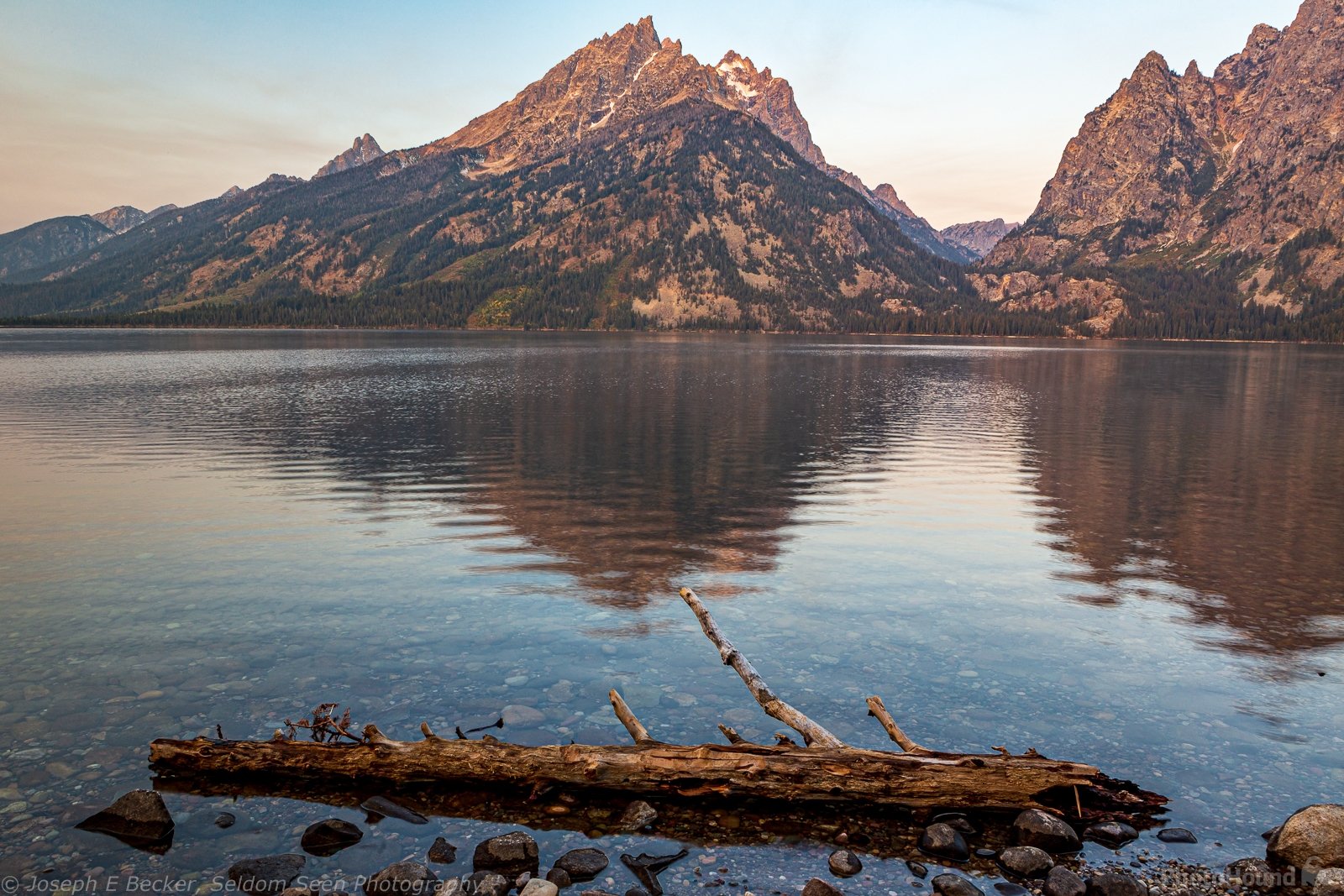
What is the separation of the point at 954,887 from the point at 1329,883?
15.6ft

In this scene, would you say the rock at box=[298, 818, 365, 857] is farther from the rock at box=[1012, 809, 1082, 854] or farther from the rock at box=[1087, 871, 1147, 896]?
the rock at box=[1087, 871, 1147, 896]

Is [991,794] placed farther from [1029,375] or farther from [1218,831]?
[1029,375]

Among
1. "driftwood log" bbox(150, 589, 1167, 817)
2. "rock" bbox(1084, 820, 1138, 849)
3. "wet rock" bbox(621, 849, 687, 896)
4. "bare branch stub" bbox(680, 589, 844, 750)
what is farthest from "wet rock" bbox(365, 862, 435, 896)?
"rock" bbox(1084, 820, 1138, 849)

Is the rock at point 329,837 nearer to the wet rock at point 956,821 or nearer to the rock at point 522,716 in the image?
the rock at point 522,716

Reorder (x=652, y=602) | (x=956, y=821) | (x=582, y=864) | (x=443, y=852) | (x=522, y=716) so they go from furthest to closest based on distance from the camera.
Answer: (x=652, y=602), (x=522, y=716), (x=956, y=821), (x=443, y=852), (x=582, y=864)

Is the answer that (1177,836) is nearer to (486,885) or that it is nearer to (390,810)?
(486,885)

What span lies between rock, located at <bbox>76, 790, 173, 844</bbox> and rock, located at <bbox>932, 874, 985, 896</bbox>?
34.9 feet

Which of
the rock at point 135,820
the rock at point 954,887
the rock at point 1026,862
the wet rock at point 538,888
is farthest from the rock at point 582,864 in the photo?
the rock at point 135,820

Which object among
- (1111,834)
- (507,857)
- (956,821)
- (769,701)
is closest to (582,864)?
(507,857)

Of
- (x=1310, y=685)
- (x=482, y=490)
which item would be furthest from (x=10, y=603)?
(x=1310, y=685)

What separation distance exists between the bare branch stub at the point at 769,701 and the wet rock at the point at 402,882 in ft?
19.1

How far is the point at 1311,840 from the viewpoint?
10.9m

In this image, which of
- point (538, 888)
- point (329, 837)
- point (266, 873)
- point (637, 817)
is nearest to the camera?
point (538, 888)

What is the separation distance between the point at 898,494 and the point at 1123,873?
29845 mm
